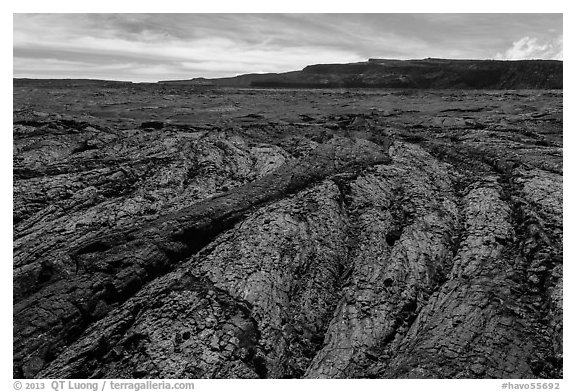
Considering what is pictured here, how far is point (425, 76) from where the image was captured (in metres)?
79.3

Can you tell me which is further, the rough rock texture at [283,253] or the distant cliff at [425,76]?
the distant cliff at [425,76]

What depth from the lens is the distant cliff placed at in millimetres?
70050

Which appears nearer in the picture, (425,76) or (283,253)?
(283,253)

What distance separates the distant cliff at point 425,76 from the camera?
70050mm

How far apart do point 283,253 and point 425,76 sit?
237ft

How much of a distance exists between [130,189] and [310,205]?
384 inches

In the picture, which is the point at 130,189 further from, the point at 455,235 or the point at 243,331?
the point at 455,235

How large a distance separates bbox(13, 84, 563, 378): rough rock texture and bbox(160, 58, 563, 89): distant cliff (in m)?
51.3

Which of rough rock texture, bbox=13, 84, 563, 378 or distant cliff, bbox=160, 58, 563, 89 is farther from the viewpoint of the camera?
distant cliff, bbox=160, 58, 563, 89

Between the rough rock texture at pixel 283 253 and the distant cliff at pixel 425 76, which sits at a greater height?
the distant cliff at pixel 425 76

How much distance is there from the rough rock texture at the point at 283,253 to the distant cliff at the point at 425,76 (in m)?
51.3

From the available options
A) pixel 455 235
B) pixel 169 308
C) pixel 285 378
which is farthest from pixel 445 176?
pixel 169 308

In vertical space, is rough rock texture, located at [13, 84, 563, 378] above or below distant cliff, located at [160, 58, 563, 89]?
below
